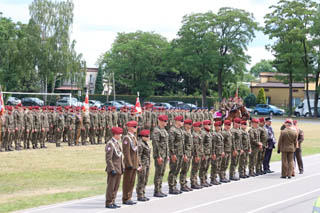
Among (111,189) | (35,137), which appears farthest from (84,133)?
(111,189)

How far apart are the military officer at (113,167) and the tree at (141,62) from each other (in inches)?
2242

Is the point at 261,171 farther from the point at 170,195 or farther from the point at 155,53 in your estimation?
Answer: the point at 155,53

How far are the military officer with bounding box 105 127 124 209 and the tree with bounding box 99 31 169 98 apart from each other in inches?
2242

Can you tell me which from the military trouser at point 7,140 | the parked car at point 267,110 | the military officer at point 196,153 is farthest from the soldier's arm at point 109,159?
the parked car at point 267,110

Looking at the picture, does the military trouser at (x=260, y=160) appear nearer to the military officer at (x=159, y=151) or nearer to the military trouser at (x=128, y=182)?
the military officer at (x=159, y=151)

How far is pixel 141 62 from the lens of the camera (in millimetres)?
68062

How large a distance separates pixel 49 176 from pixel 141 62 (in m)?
53.2

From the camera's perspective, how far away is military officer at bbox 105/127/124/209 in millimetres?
10969

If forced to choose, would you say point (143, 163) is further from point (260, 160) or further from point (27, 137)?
point (27, 137)

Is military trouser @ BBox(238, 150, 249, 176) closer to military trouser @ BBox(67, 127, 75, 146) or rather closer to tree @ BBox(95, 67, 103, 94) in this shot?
military trouser @ BBox(67, 127, 75, 146)

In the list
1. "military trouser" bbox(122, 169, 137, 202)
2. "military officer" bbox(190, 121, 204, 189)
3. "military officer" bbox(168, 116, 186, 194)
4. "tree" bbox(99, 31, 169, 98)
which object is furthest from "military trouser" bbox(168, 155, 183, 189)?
"tree" bbox(99, 31, 169, 98)

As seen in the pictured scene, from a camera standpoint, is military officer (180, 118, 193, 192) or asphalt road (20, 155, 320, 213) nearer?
asphalt road (20, 155, 320, 213)

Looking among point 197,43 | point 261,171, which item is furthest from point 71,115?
point 197,43

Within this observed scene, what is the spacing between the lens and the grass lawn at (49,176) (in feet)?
40.1
